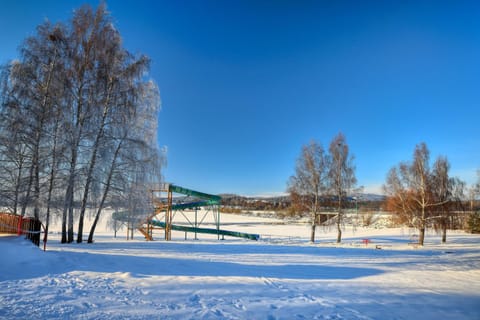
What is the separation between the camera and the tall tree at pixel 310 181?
25969 mm

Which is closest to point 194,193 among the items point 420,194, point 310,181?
point 310,181

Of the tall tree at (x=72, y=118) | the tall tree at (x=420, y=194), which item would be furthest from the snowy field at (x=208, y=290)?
the tall tree at (x=420, y=194)

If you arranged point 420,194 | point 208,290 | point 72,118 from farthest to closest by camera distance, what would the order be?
point 420,194, point 72,118, point 208,290

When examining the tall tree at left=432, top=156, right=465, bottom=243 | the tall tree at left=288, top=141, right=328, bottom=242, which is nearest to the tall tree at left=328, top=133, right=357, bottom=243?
the tall tree at left=288, top=141, right=328, bottom=242

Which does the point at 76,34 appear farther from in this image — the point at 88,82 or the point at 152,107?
the point at 152,107

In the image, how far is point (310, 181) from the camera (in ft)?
85.7

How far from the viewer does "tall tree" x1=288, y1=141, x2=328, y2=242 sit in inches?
1022

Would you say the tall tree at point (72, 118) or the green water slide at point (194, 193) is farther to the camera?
the green water slide at point (194, 193)

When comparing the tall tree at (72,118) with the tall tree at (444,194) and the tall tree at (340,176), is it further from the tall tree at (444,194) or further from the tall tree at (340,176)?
the tall tree at (444,194)

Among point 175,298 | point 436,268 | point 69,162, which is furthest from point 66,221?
point 436,268

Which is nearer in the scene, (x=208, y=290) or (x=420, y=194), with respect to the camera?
(x=208, y=290)

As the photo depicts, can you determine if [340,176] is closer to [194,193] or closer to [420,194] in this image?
[420,194]

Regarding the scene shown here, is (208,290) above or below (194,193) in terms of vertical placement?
below

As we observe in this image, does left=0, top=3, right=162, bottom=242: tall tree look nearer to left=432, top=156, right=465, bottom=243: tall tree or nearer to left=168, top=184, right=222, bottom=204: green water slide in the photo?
left=168, top=184, right=222, bottom=204: green water slide
